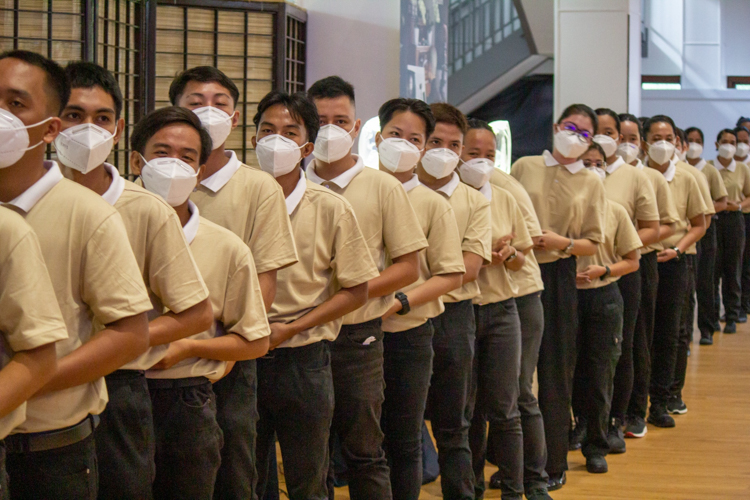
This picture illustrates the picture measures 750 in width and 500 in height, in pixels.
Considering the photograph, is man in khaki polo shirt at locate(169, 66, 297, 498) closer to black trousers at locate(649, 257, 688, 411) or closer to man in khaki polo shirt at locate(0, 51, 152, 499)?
man in khaki polo shirt at locate(0, 51, 152, 499)

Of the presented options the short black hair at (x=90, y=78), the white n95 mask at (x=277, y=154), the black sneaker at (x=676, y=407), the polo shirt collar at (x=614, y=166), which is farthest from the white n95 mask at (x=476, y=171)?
the black sneaker at (x=676, y=407)

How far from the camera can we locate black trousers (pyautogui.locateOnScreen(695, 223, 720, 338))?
7535 millimetres

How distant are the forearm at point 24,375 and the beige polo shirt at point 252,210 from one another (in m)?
0.93

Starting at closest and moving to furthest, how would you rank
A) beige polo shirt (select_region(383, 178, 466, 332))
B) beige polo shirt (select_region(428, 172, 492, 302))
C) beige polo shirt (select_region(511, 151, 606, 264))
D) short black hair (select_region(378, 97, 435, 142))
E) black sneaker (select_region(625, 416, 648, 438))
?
beige polo shirt (select_region(383, 178, 466, 332)), short black hair (select_region(378, 97, 435, 142)), beige polo shirt (select_region(428, 172, 492, 302)), beige polo shirt (select_region(511, 151, 606, 264)), black sneaker (select_region(625, 416, 648, 438))

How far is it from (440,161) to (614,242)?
158 centimetres

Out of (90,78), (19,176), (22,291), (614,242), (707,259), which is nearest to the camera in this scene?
(22,291)

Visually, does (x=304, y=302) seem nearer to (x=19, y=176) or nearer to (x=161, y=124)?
(x=161, y=124)

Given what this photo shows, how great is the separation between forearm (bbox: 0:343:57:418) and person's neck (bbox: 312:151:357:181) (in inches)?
60.4

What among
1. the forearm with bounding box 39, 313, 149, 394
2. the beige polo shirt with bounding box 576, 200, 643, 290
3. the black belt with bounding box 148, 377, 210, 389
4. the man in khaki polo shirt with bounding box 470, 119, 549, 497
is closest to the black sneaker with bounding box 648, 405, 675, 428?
the beige polo shirt with bounding box 576, 200, 643, 290

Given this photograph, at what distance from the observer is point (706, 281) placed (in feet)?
24.9

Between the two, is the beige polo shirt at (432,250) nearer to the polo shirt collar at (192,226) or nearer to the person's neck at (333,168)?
the person's neck at (333,168)

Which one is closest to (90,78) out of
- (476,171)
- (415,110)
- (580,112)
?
(415,110)

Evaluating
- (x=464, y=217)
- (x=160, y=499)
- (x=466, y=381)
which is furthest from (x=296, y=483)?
(x=464, y=217)

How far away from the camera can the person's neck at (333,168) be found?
3008 mm
